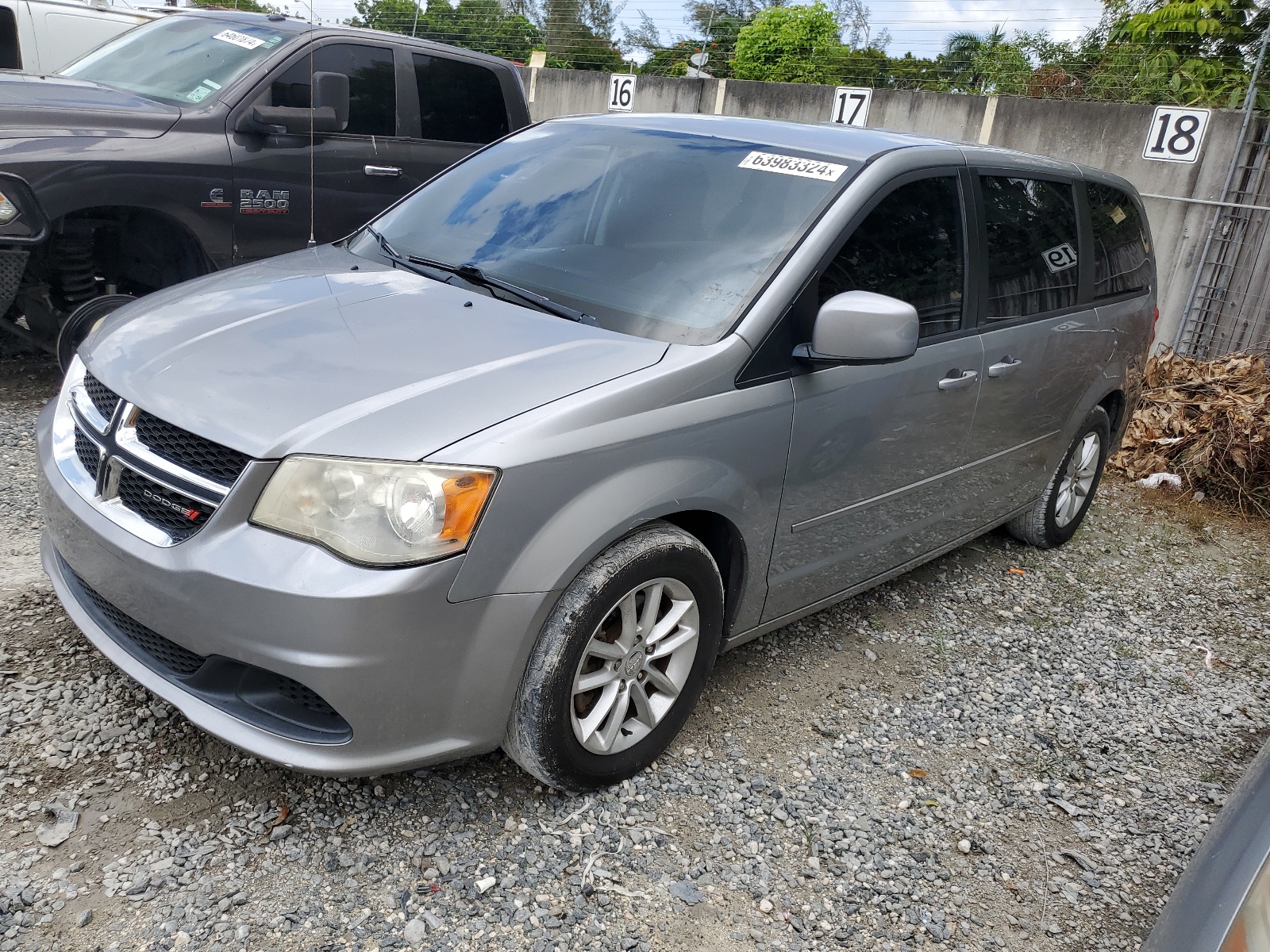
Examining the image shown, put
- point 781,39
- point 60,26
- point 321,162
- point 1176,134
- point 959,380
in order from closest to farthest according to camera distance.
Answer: point 959,380, point 321,162, point 1176,134, point 60,26, point 781,39

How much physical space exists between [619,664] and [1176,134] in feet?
27.9

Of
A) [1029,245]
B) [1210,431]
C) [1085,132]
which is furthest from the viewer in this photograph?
[1085,132]

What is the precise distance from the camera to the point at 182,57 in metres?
5.81

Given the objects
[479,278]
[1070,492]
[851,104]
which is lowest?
[1070,492]

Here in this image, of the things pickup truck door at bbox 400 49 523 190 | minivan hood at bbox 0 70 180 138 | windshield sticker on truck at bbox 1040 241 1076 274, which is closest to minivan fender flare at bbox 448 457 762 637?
windshield sticker on truck at bbox 1040 241 1076 274

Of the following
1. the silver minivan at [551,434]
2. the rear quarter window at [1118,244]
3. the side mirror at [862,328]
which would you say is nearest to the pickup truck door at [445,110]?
the silver minivan at [551,434]

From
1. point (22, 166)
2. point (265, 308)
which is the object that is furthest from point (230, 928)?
point (22, 166)

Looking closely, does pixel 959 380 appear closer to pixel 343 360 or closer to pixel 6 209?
Answer: pixel 343 360

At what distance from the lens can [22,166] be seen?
14.6 ft

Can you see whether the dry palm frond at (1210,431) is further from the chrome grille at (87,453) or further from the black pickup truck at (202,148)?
the chrome grille at (87,453)

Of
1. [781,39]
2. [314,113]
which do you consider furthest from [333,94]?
[781,39]

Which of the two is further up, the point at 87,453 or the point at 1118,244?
the point at 1118,244

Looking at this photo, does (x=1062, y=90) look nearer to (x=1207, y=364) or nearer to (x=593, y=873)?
(x=1207, y=364)

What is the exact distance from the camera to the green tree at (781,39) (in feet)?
57.9
